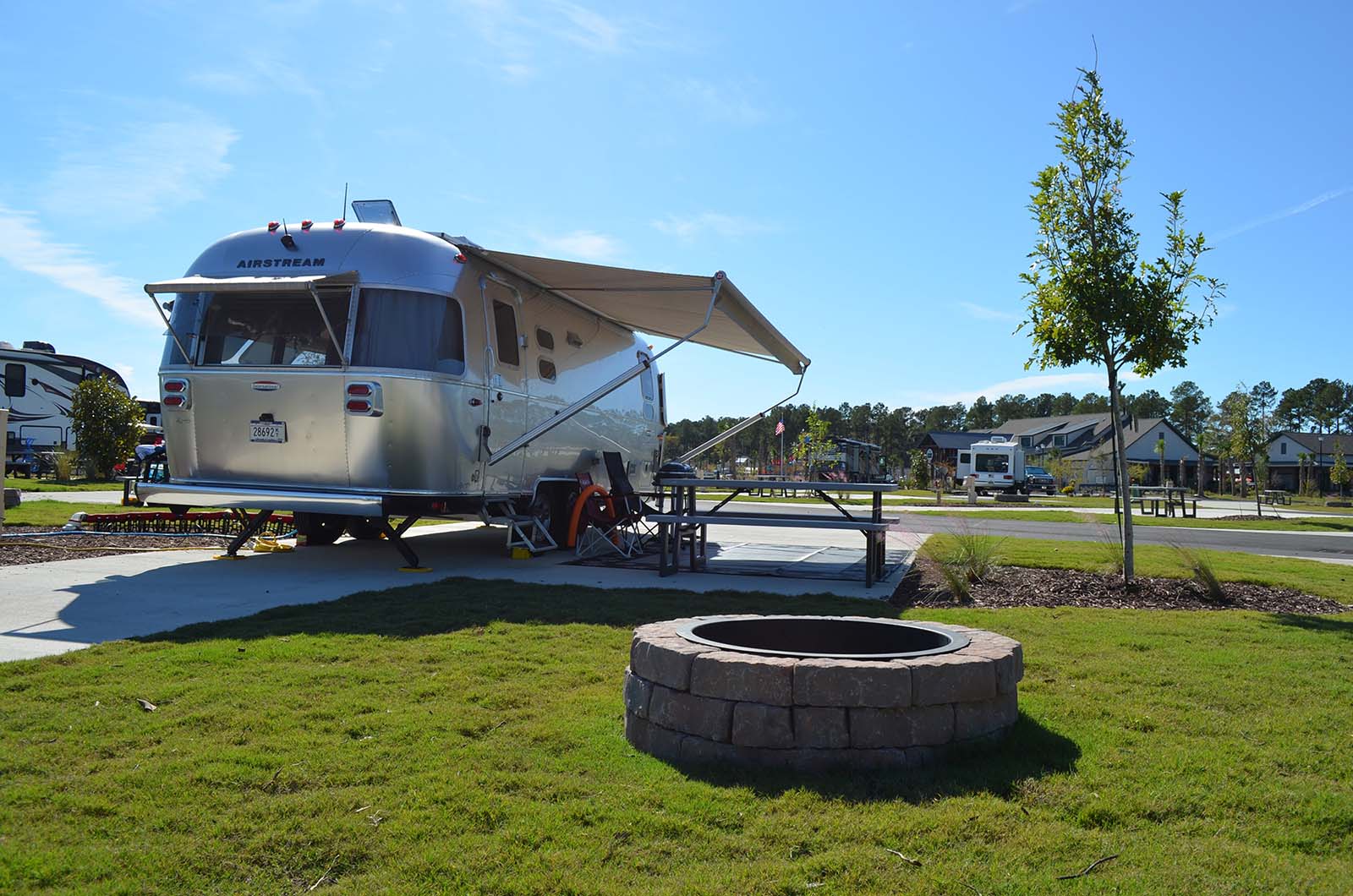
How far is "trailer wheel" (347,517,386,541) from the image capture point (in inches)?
440

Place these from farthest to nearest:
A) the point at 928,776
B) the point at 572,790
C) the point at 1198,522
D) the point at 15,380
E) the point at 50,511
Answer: the point at 15,380 < the point at 1198,522 < the point at 50,511 < the point at 928,776 < the point at 572,790

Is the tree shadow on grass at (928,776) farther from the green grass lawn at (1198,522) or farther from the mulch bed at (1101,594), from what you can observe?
the green grass lawn at (1198,522)

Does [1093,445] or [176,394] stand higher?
[1093,445]

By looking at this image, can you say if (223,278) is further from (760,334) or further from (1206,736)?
(1206,736)

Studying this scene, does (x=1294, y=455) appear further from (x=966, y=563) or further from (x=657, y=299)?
(x=657, y=299)

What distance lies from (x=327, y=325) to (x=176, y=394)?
6.58ft

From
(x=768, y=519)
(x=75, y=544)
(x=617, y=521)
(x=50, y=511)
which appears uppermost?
(x=50, y=511)

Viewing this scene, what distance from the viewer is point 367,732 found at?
3.68m

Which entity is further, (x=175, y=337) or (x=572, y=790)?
(x=175, y=337)

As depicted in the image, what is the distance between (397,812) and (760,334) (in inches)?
360

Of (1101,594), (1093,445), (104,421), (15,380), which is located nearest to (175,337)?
(1101,594)

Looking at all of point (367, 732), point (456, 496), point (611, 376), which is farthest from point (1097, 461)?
point (367, 732)

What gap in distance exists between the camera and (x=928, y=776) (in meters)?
3.29

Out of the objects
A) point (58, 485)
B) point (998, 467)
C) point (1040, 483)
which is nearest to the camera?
point (58, 485)
